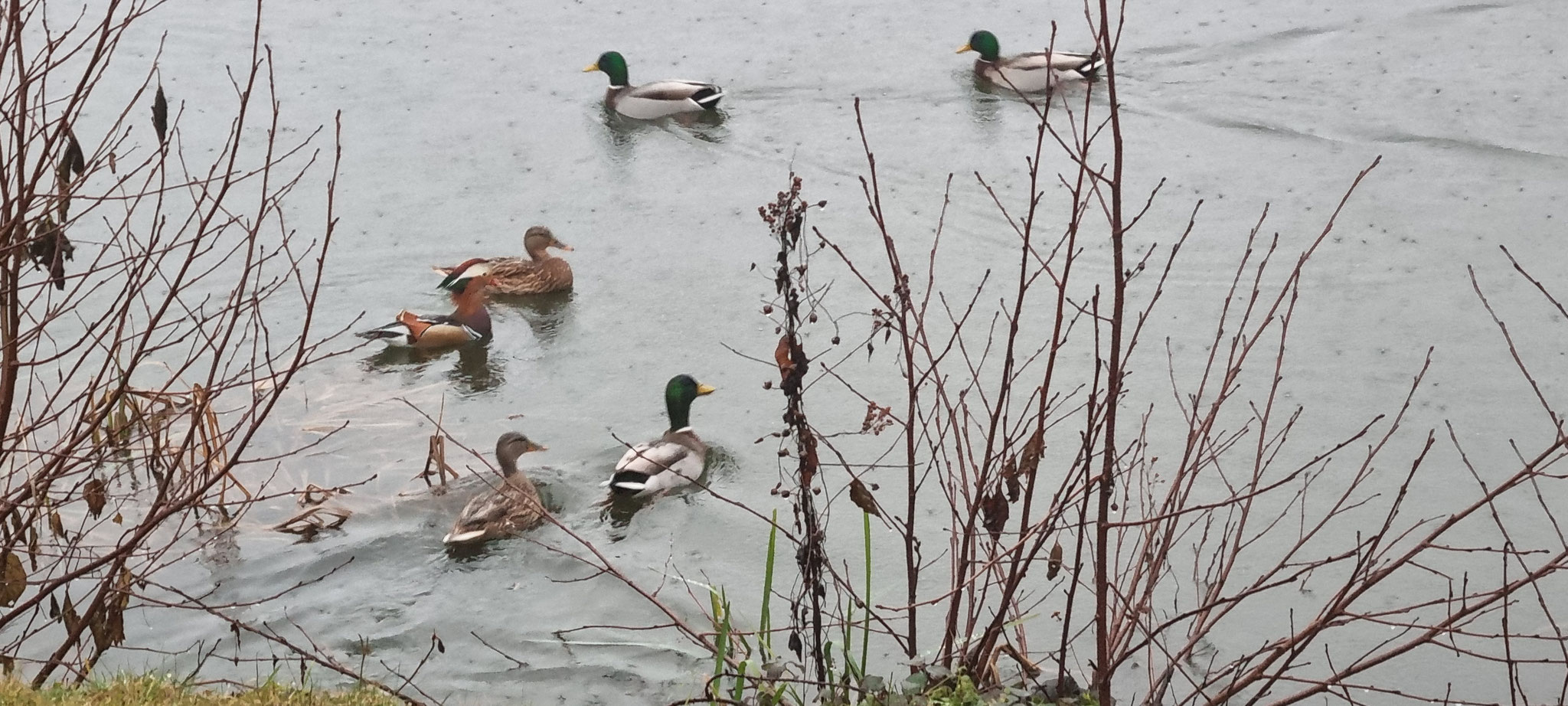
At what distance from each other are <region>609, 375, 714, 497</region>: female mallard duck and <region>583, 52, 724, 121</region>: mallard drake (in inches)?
138

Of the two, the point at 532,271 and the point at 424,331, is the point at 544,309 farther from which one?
the point at 424,331

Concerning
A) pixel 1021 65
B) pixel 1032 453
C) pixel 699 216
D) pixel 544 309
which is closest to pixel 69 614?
pixel 1032 453

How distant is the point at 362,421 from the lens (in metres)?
6.78

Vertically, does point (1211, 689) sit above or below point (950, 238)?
below

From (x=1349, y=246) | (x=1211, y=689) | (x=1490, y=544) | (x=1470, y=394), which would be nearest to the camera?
(x=1211, y=689)

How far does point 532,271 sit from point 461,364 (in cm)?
73

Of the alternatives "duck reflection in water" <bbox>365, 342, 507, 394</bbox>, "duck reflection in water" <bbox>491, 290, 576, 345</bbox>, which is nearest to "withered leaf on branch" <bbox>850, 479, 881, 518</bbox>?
"duck reflection in water" <bbox>365, 342, 507, 394</bbox>

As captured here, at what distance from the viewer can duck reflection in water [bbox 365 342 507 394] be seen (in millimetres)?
7219

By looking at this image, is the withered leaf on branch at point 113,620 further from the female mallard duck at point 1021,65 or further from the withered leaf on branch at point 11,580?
the female mallard duck at point 1021,65

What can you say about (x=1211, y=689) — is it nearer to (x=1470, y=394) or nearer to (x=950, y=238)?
(x=1470, y=394)

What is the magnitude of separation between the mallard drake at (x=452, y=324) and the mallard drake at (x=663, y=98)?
256 cm

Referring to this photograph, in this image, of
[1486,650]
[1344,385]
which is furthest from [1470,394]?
[1486,650]

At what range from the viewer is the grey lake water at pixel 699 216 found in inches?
224

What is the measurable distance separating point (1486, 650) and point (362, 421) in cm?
439
